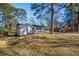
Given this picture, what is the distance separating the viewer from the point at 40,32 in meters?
6.80

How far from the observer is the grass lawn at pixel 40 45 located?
6.77 metres

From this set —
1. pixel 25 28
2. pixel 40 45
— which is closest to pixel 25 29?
pixel 25 28

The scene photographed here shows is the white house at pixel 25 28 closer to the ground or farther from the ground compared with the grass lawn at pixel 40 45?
farther from the ground

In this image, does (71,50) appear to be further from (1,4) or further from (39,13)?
(1,4)

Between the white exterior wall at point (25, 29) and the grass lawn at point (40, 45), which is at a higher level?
the white exterior wall at point (25, 29)

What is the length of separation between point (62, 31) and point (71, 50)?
268 millimetres

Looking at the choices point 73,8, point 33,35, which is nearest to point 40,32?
point 33,35

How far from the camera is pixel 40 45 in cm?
679

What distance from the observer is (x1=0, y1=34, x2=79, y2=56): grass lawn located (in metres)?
6.77

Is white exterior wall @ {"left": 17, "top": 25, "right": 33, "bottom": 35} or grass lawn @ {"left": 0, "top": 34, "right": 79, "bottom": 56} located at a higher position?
white exterior wall @ {"left": 17, "top": 25, "right": 33, "bottom": 35}

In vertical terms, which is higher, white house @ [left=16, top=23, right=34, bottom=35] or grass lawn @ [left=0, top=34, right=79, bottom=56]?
white house @ [left=16, top=23, right=34, bottom=35]

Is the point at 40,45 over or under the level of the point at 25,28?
under

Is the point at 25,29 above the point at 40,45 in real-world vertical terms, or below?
above

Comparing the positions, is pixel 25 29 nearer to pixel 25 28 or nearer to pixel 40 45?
pixel 25 28
